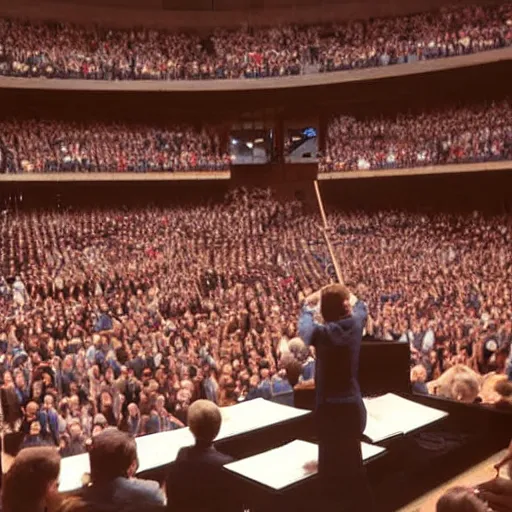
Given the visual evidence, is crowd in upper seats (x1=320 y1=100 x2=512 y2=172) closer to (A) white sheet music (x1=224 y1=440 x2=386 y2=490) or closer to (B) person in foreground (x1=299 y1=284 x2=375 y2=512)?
(B) person in foreground (x1=299 y1=284 x2=375 y2=512)

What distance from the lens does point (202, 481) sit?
3.24 meters

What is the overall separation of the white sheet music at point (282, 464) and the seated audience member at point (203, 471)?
0.27 feet

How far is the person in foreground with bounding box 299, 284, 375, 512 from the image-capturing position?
3.50 m

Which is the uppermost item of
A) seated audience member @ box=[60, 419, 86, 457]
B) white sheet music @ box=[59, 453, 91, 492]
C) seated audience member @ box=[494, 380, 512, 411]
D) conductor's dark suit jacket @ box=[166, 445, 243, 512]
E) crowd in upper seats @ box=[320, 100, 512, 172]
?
crowd in upper seats @ box=[320, 100, 512, 172]

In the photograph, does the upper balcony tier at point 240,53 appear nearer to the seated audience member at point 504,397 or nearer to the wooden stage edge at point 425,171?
the wooden stage edge at point 425,171

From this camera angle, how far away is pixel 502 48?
11.2 metres

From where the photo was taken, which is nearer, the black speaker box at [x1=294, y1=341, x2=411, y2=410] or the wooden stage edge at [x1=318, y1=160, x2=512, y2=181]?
the black speaker box at [x1=294, y1=341, x2=411, y2=410]

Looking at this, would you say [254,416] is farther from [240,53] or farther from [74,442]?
[240,53]

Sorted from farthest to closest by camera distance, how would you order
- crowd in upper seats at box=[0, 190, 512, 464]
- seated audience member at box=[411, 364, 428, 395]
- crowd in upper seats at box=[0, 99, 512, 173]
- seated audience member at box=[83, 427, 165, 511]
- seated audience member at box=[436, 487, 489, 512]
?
crowd in upper seats at box=[0, 99, 512, 173]
crowd in upper seats at box=[0, 190, 512, 464]
seated audience member at box=[411, 364, 428, 395]
seated audience member at box=[83, 427, 165, 511]
seated audience member at box=[436, 487, 489, 512]

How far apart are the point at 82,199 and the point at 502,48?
857cm

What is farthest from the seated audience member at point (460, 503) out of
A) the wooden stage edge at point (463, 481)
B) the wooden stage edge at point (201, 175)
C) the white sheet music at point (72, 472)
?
the wooden stage edge at point (201, 175)

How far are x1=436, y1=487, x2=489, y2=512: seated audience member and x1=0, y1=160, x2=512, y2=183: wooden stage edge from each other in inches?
375

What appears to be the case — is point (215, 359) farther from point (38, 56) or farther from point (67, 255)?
point (38, 56)

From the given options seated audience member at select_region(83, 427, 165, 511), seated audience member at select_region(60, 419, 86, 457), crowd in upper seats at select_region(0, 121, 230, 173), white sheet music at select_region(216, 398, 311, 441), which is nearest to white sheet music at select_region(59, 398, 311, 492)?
white sheet music at select_region(216, 398, 311, 441)
